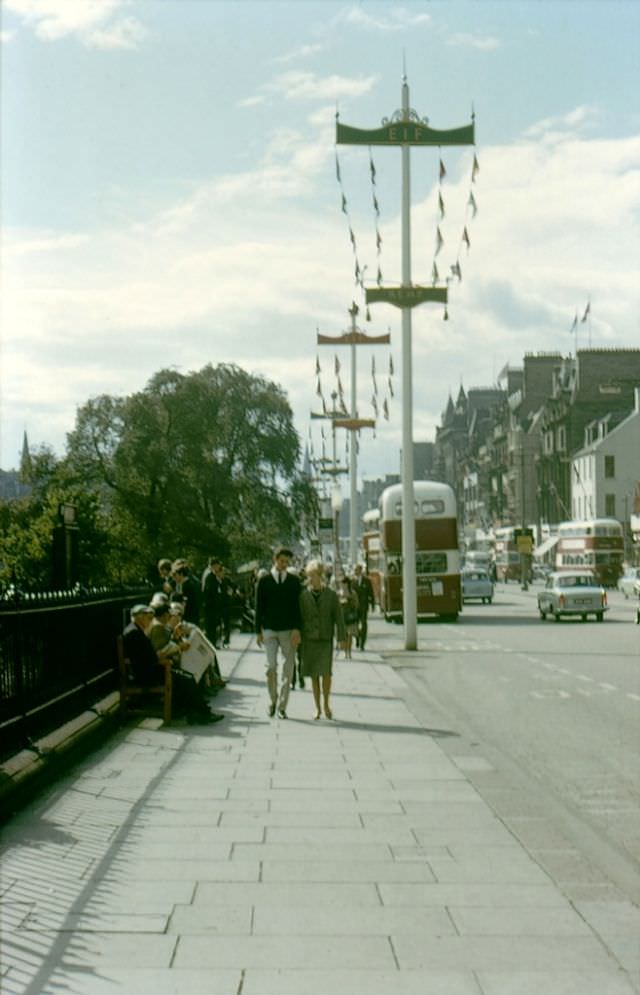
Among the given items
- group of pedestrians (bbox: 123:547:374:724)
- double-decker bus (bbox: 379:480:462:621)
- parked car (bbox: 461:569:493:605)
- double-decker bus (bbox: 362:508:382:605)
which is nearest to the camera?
group of pedestrians (bbox: 123:547:374:724)

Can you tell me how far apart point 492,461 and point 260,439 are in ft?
319

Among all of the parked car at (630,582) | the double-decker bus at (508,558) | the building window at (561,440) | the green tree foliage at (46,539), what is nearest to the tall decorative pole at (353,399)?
the green tree foliage at (46,539)

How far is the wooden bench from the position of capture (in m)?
15.0

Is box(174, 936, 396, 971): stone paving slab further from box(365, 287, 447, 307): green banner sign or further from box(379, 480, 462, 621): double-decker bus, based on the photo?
box(379, 480, 462, 621): double-decker bus

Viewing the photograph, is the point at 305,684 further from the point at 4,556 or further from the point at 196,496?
the point at 196,496

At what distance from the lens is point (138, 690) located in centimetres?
1527

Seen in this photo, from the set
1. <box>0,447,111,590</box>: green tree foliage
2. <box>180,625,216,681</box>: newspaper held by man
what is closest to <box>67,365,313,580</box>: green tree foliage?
<box>0,447,111,590</box>: green tree foliage

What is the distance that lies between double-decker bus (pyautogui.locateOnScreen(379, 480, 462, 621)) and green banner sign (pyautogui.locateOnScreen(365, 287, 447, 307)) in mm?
14828

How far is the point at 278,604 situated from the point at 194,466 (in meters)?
38.7

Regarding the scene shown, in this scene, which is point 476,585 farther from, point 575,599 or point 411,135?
point 411,135

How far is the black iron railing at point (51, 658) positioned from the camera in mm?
10953

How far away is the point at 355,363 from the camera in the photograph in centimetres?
5716

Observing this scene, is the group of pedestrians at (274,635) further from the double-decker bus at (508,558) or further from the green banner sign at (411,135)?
the double-decker bus at (508,558)

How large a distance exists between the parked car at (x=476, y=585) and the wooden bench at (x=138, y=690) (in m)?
49.1
